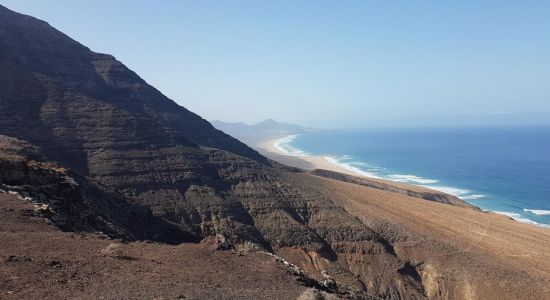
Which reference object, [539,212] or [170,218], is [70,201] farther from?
[539,212]

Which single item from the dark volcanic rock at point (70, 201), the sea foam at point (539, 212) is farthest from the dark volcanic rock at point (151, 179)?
the sea foam at point (539, 212)

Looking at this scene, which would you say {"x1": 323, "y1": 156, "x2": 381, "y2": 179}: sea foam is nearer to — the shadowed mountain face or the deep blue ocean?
the deep blue ocean

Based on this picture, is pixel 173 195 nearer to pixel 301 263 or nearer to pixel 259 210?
pixel 259 210

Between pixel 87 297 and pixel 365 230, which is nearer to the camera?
pixel 87 297

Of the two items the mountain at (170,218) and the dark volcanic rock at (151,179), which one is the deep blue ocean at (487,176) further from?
the dark volcanic rock at (151,179)

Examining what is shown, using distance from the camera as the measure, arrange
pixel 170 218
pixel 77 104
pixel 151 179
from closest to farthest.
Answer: pixel 170 218 → pixel 151 179 → pixel 77 104

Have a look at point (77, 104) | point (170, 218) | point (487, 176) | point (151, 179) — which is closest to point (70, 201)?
point (170, 218)

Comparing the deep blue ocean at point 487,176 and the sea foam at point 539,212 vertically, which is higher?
the deep blue ocean at point 487,176

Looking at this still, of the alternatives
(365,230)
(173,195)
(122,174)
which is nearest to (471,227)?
(365,230)
